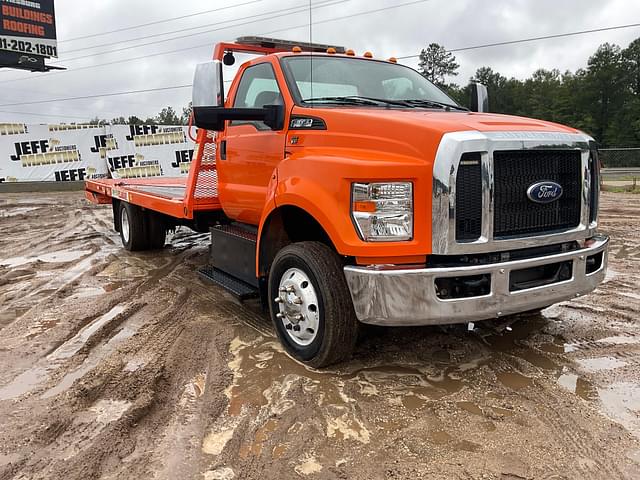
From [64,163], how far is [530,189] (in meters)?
22.1

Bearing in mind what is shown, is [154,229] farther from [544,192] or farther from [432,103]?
[544,192]

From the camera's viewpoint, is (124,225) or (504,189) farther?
(124,225)

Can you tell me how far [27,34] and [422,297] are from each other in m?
28.7

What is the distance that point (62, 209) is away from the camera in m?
15.2

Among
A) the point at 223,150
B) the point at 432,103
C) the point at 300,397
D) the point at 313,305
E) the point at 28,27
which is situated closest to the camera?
the point at 300,397

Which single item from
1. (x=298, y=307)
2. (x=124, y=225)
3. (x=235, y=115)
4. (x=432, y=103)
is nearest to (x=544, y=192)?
(x=432, y=103)

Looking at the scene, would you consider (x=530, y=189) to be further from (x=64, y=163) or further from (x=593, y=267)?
(x=64, y=163)

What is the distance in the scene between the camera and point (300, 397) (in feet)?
11.0

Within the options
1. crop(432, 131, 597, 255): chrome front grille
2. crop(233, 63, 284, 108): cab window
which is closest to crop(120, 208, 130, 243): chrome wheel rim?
crop(233, 63, 284, 108): cab window

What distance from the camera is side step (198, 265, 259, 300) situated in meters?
4.65

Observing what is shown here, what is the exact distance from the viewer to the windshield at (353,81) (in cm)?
442

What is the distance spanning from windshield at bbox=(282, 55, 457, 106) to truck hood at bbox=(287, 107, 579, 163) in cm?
43

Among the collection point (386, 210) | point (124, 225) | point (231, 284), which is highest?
point (386, 210)

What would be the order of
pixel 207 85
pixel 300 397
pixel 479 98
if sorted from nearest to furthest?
1. pixel 300 397
2. pixel 207 85
3. pixel 479 98
